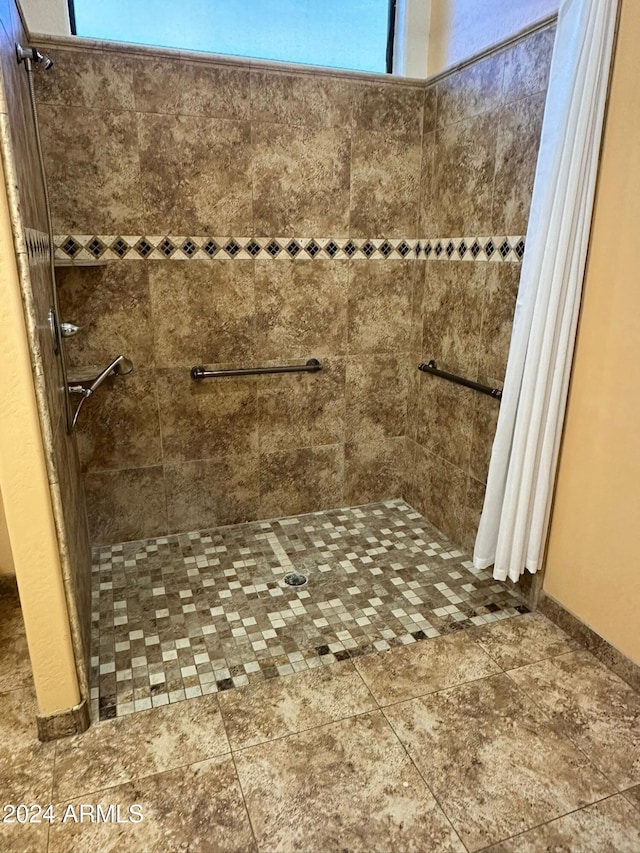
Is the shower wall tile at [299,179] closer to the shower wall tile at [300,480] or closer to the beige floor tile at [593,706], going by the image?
the shower wall tile at [300,480]

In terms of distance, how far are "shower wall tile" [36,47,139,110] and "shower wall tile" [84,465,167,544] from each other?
1517 millimetres

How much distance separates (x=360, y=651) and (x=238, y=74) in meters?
2.32

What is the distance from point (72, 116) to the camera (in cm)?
228

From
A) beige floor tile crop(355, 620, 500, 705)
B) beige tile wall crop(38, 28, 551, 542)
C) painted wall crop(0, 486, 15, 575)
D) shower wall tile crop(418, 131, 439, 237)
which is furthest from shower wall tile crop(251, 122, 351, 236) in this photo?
beige floor tile crop(355, 620, 500, 705)

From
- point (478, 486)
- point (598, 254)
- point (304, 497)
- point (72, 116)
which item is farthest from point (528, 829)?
point (72, 116)

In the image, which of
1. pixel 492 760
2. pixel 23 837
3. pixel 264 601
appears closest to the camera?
pixel 23 837

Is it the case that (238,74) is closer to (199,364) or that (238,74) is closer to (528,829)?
(199,364)

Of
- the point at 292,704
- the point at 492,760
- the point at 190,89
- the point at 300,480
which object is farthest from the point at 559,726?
the point at 190,89

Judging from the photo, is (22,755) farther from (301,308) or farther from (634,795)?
(301,308)

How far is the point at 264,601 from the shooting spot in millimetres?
2336

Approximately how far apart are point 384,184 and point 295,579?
1.84m

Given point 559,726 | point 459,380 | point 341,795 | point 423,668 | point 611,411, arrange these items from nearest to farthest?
point 341,795 → point 559,726 → point 611,411 → point 423,668 → point 459,380

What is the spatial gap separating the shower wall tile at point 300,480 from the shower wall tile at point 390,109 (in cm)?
152

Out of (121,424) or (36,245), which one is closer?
(36,245)
